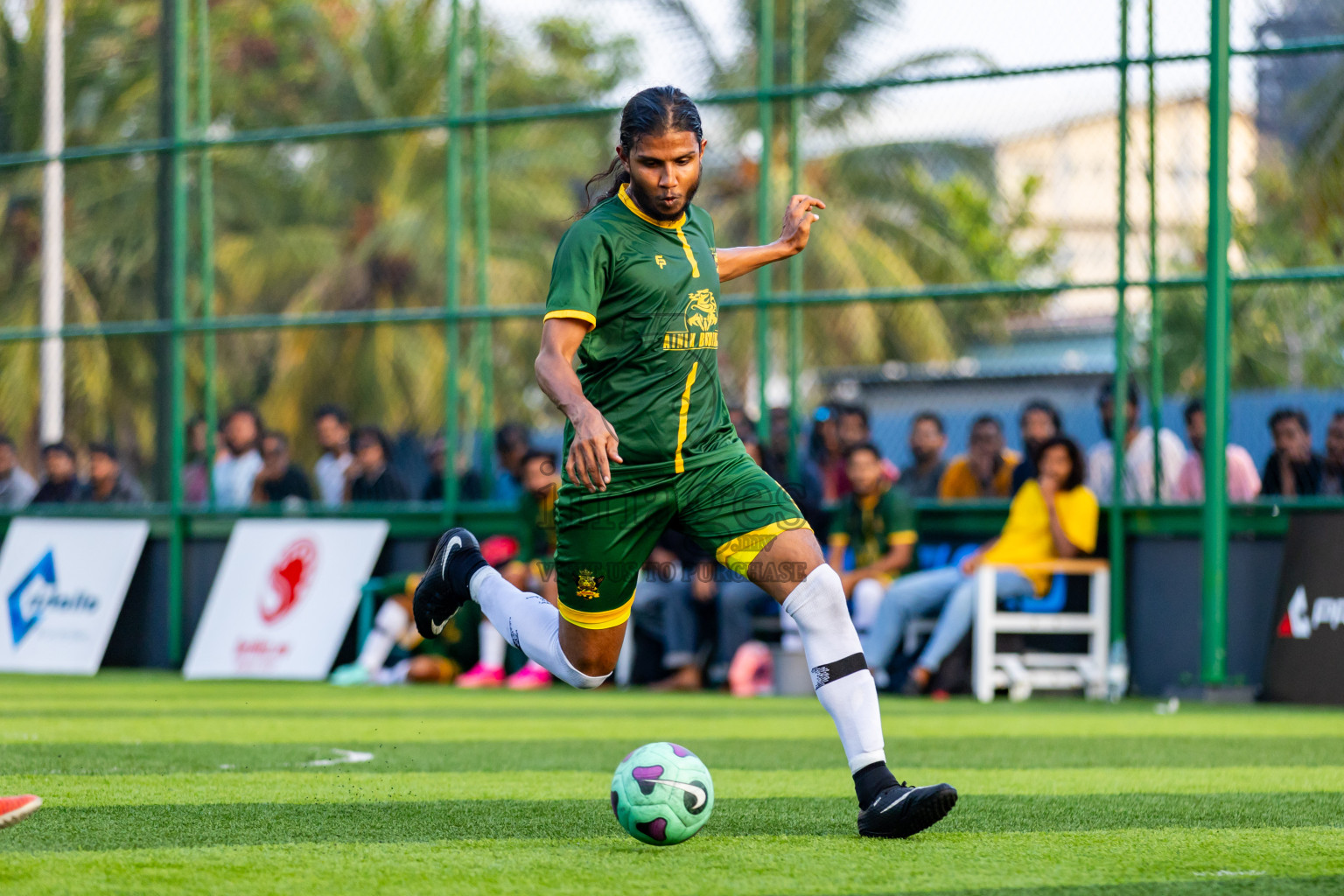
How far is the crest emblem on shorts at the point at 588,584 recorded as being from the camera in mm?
5098

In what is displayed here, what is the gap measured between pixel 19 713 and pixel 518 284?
13953mm

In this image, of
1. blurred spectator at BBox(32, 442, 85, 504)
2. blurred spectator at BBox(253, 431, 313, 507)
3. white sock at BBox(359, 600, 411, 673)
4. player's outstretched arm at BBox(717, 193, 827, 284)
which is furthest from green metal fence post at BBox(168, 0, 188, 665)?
player's outstretched arm at BBox(717, 193, 827, 284)

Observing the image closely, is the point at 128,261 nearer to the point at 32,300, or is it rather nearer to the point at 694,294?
the point at 32,300

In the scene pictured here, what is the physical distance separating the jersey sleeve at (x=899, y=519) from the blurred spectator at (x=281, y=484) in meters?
5.04

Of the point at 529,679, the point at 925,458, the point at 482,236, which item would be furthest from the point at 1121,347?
the point at 482,236

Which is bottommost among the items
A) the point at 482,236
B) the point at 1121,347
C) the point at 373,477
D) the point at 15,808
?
the point at 15,808

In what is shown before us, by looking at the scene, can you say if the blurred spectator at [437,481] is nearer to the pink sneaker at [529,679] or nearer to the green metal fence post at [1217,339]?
the pink sneaker at [529,679]

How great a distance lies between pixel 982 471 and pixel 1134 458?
1.07 meters

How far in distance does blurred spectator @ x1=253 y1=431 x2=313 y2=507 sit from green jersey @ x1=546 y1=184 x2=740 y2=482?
9.38 meters

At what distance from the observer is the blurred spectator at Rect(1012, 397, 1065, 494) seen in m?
11.6

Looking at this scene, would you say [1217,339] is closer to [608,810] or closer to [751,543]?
[608,810]

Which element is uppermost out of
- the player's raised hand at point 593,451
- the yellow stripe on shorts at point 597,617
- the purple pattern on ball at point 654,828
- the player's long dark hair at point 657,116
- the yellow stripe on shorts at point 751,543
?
the player's long dark hair at point 657,116

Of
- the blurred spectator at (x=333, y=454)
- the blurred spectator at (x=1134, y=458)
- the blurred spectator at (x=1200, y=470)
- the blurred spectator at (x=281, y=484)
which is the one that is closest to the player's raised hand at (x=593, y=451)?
the blurred spectator at (x=1200, y=470)

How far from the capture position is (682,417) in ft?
16.6
